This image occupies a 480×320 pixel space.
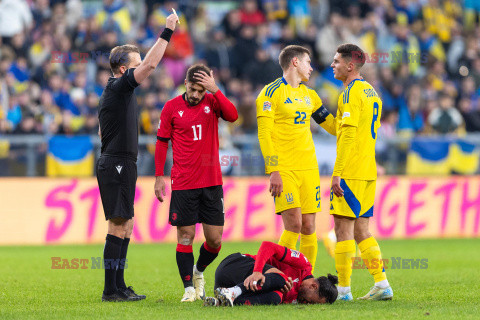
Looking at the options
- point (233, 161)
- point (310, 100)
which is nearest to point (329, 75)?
point (233, 161)

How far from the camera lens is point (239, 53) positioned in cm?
2050

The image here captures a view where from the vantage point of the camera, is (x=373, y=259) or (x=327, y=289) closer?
(x=327, y=289)

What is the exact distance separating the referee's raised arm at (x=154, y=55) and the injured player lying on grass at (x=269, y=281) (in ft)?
6.76

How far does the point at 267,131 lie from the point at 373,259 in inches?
69.7

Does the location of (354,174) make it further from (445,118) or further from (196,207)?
(445,118)

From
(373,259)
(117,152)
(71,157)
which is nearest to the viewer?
(373,259)

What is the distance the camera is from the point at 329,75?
20609mm

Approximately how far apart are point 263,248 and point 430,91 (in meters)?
13.1

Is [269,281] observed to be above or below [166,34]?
below

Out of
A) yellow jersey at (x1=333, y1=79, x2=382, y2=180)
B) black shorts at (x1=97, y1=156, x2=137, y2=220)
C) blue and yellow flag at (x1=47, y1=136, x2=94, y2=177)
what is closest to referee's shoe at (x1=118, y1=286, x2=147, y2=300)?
black shorts at (x1=97, y1=156, x2=137, y2=220)

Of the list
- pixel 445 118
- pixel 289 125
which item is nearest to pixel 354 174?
pixel 289 125

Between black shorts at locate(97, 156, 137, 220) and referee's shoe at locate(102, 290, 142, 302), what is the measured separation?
815 millimetres

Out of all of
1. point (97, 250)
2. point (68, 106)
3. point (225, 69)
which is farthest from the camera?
point (225, 69)

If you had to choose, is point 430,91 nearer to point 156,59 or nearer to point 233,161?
point 233,161
